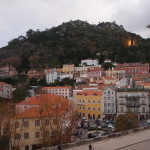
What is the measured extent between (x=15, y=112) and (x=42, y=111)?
7.31 feet

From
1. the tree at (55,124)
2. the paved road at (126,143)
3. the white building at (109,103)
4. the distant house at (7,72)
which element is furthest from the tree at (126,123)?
the distant house at (7,72)

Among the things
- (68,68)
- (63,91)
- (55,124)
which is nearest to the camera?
(55,124)

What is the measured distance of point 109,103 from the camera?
37938mm

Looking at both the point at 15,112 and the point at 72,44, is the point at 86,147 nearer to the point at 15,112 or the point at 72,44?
the point at 15,112

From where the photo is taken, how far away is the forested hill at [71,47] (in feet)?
290

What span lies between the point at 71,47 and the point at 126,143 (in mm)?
90346

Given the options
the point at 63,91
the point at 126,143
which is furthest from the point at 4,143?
the point at 63,91

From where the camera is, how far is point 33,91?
5475 cm

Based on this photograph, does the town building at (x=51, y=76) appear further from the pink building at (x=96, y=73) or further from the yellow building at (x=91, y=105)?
the yellow building at (x=91, y=105)

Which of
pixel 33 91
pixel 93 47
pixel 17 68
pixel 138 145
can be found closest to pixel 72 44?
pixel 93 47

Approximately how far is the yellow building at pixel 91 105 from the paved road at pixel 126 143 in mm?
23147

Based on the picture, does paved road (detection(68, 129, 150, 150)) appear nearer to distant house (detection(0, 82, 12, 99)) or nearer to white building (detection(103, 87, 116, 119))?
white building (detection(103, 87, 116, 119))

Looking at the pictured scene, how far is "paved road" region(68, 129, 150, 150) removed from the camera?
42.3 ft

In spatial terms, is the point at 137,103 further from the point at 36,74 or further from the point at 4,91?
the point at 36,74
